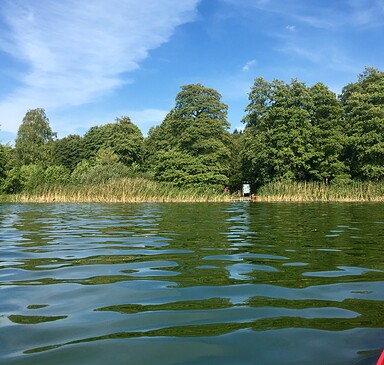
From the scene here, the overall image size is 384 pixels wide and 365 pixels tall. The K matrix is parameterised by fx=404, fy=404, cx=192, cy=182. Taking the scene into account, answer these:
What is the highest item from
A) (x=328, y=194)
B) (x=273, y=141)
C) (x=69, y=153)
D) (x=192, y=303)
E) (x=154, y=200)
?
(x=69, y=153)

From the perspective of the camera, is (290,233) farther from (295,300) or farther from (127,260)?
(295,300)

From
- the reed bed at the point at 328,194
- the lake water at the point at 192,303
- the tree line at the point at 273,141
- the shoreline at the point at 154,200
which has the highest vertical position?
the tree line at the point at 273,141

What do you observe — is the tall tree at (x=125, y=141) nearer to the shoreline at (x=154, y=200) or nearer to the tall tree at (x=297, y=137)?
the tall tree at (x=297, y=137)

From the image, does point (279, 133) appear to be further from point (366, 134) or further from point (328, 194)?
point (328, 194)

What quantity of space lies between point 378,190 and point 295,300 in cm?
2402

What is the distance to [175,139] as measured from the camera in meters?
42.6

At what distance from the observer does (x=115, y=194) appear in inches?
952

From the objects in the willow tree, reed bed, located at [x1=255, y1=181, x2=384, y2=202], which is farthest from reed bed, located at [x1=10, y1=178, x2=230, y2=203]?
the willow tree

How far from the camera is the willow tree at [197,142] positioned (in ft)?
124

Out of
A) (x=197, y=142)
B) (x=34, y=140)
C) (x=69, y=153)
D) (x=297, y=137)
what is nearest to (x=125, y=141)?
(x=197, y=142)

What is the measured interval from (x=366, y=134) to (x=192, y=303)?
1382 inches

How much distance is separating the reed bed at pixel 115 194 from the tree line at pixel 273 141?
6.56 meters

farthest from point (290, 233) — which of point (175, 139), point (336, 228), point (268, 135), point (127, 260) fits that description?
point (175, 139)

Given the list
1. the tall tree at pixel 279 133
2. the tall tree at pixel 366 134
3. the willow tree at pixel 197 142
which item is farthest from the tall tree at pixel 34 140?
the tall tree at pixel 366 134
